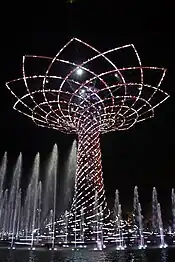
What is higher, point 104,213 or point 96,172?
point 96,172

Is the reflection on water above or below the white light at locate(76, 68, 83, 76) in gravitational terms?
below

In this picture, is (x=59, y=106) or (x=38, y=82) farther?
(x=59, y=106)

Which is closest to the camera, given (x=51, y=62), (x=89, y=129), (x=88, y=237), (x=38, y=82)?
(x=51, y=62)

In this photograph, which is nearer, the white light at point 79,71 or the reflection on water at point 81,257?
the reflection on water at point 81,257

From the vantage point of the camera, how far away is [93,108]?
85.7 ft

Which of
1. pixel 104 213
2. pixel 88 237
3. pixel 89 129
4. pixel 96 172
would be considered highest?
pixel 89 129

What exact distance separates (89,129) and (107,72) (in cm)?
986

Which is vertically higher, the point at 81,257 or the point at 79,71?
the point at 79,71

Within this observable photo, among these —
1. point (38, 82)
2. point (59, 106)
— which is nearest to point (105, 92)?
point (59, 106)

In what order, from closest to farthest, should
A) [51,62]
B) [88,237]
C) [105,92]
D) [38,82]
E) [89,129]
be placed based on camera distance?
1. [51,62]
2. [38,82]
3. [105,92]
4. [88,237]
5. [89,129]

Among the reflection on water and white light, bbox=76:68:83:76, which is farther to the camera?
white light, bbox=76:68:83:76

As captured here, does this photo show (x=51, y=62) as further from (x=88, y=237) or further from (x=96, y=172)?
(x=88, y=237)

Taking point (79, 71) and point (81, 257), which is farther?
point (79, 71)

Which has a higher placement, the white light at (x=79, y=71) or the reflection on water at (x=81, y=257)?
the white light at (x=79, y=71)
